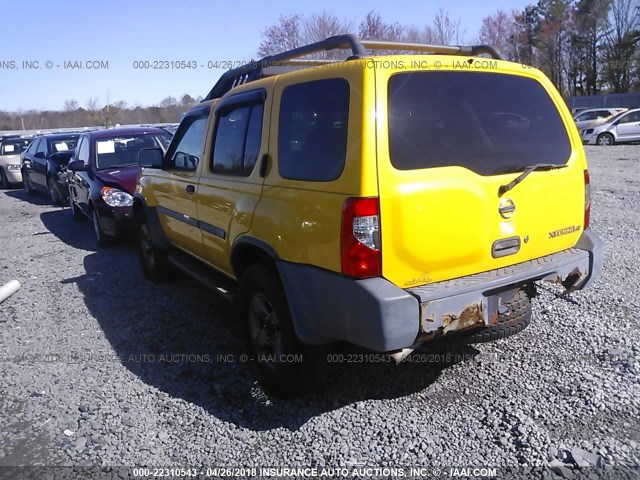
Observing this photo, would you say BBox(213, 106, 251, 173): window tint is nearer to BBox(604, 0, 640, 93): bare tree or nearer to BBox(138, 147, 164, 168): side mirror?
BBox(138, 147, 164, 168): side mirror

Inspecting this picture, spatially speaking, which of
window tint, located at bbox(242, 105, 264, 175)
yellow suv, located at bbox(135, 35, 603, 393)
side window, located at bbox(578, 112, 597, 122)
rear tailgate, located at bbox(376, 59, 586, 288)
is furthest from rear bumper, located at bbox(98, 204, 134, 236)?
side window, located at bbox(578, 112, 597, 122)

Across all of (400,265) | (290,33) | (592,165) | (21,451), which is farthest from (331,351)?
(290,33)

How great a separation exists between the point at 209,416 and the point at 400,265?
159 centimetres

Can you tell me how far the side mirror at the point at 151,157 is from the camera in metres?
5.23

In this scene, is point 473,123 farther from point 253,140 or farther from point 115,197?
point 115,197

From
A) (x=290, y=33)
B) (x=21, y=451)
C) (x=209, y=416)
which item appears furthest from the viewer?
(x=290, y=33)

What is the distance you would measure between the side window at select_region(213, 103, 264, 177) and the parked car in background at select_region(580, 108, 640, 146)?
2144 cm

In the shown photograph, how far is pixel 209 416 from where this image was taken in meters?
3.29

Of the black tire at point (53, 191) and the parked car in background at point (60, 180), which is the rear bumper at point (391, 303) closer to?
the parked car in background at point (60, 180)

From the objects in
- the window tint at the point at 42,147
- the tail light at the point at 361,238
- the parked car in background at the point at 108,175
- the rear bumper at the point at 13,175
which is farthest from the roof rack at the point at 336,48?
the rear bumper at the point at 13,175

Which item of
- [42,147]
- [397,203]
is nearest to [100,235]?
[397,203]

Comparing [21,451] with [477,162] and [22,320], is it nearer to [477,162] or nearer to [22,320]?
[22,320]

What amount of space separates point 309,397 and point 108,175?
556cm

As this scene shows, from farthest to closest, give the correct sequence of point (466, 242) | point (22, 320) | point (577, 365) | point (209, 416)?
point (22, 320) < point (577, 365) < point (209, 416) < point (466, 242)
